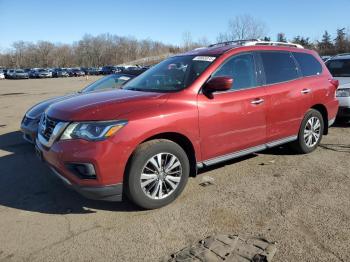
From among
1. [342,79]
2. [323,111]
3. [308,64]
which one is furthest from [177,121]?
[342,79]

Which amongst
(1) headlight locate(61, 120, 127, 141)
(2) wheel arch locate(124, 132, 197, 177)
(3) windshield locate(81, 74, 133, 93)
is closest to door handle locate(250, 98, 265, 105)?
(2) wheel arch locate(124, 132, 197, 177)

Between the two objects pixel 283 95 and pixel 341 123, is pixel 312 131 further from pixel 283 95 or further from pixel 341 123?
pixel 341 123

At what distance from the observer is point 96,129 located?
3855 mm

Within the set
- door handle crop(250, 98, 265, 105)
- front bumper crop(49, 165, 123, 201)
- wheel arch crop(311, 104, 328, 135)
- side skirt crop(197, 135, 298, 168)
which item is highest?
door handle crop(250, 98, 265, 105)

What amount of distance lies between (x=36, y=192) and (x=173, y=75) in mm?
2422

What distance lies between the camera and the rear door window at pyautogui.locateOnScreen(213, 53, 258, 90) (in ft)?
16.1

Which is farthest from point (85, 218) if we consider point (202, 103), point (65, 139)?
point (202, 103)

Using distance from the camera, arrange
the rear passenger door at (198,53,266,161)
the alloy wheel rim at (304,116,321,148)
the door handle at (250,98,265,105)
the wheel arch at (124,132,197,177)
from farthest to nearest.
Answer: the alloy wheel rim at (304,116,321,148)
the door handle at (250,98,265,105)
the rear passenger door at (198,53,266,161)
the wheel arch at (124,132,197,177)

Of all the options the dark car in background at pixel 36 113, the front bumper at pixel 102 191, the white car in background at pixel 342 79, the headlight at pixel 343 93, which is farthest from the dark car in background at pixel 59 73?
the front bumper at pixel 102 191

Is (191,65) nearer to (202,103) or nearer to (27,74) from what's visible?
(202,103)

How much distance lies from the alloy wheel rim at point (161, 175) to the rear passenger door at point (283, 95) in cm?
176

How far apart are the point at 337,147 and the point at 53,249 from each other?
5.37m

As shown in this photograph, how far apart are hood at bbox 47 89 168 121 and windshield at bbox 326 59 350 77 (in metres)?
6.85

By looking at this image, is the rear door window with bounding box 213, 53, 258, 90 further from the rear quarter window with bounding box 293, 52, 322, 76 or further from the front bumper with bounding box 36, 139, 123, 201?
the front bumper with bounding box 36, 139, 123, 201
